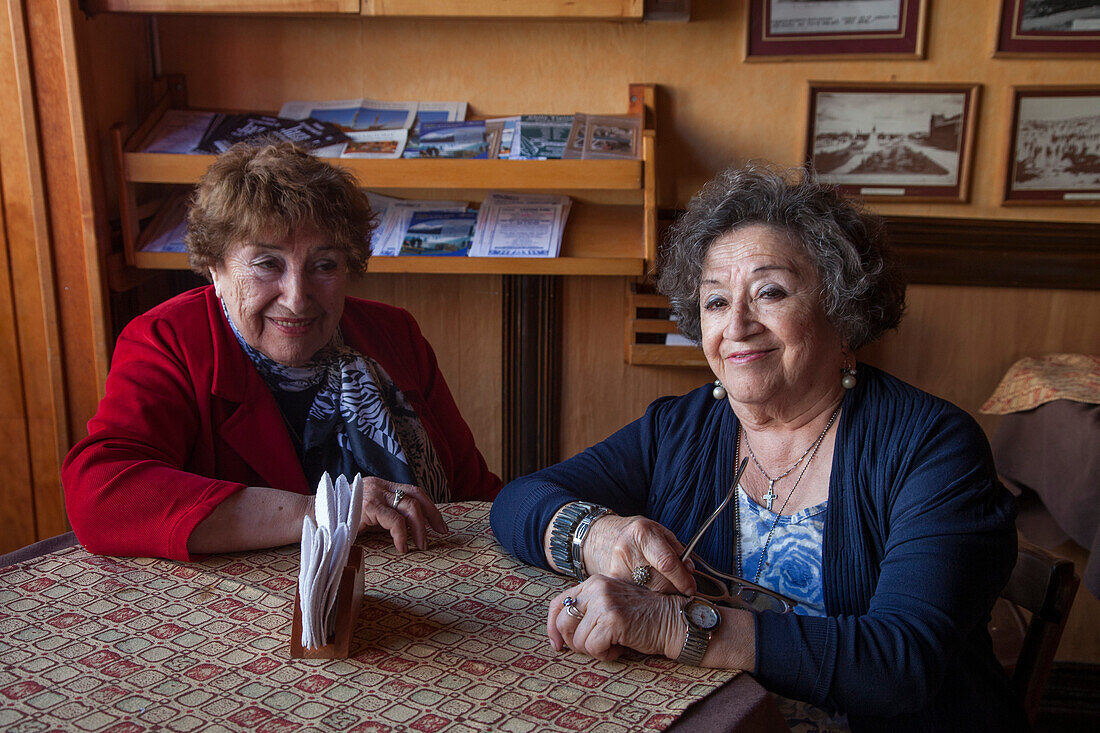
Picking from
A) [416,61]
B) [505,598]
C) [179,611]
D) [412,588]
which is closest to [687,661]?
[505,598]

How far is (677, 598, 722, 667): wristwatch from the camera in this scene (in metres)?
1.12

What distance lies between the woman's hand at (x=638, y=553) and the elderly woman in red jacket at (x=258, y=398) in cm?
32

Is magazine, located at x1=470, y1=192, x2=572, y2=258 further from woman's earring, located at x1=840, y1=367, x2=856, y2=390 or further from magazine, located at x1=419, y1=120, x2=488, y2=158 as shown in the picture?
woman's earring, located at x1=840, y1=367, x2=856, y2=390

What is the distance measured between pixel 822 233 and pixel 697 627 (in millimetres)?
705

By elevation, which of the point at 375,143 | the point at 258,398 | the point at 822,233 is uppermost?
the point at 375,143

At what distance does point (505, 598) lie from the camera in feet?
4.35

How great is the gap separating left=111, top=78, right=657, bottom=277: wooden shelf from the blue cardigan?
3.35 ft

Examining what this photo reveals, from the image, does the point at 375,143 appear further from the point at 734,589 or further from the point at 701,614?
the point at 701,614

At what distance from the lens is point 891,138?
2.84 metres

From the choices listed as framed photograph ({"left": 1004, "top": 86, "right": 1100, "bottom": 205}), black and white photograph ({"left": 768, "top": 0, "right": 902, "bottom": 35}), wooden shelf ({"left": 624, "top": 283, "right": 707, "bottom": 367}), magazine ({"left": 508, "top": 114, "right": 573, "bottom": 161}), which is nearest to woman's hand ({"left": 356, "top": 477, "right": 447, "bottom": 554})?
magazine ({"left": 508, "top": 114, "right": 573, "bottom": 161})

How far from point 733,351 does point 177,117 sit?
2140 mm

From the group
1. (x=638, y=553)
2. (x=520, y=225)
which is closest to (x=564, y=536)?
(x=638, y=553)

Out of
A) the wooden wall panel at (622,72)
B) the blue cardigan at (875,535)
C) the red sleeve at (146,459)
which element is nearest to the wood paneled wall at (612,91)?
the wooden wall panel at (622,72)

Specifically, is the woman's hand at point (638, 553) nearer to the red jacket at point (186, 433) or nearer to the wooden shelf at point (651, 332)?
the red jacket at point (186, 433)
